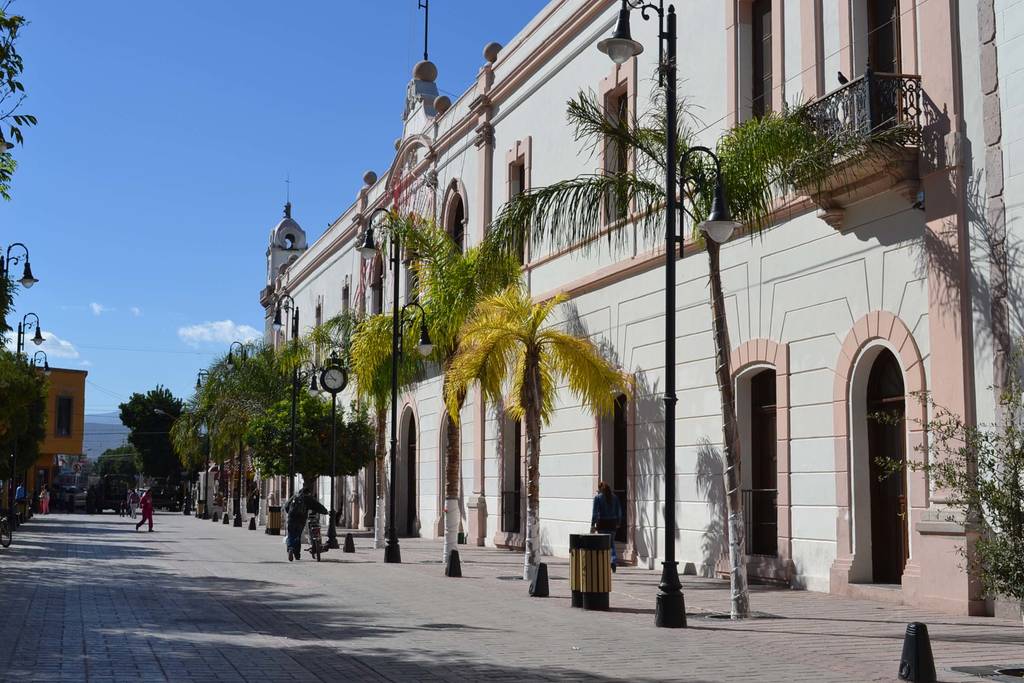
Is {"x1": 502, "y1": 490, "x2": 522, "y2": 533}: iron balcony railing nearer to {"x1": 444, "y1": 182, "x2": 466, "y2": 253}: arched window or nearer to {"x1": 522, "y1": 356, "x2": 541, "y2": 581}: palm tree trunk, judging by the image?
{"x1": 444, "y1": 182, "x2": 466, "y2": 253}: arched window

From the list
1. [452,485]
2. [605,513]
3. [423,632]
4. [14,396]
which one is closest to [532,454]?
[605,513]

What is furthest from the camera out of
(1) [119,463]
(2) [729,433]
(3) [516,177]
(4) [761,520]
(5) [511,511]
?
(1) [119,463]

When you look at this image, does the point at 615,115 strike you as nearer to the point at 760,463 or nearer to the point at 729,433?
the point at 760,463

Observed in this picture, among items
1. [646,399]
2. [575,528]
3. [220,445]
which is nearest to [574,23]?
[646,399]

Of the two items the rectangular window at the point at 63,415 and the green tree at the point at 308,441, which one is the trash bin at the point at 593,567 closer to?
the green tree at the point at 308,441

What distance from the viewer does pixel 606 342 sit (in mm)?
23859

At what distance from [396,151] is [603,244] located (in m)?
17.5

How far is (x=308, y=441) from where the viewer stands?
1487 inches

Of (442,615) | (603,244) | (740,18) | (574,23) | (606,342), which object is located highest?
(574,23)

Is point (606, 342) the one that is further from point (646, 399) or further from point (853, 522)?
point (853, 522)

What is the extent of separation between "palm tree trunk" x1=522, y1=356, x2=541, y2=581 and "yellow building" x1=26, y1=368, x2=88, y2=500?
241ft

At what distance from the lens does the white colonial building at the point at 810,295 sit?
14.2 meters

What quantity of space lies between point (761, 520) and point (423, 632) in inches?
320

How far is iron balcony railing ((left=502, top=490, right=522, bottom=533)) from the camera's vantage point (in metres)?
28.4
